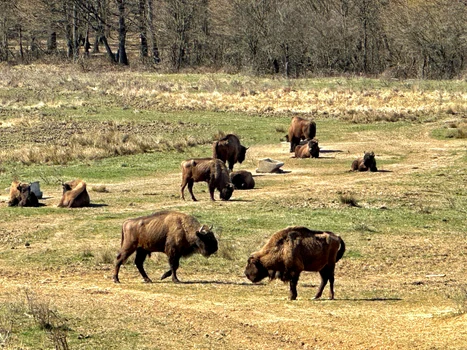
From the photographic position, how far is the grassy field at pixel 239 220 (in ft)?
40.2

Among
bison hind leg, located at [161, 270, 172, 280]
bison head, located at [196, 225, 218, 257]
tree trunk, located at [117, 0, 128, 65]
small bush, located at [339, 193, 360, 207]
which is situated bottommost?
small bush, located at [339, 193, 360, 207]

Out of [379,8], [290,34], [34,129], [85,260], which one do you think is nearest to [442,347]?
[85,260]

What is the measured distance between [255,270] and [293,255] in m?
0.74

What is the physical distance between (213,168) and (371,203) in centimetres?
433

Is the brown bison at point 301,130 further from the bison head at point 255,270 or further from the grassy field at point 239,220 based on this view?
the bison head at point 255,270

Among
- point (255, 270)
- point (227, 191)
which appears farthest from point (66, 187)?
point (255, 270)

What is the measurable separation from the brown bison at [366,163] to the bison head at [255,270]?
17.5 metres

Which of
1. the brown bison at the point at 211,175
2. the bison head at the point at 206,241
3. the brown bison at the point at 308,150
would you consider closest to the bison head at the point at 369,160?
the brown bison at the point at 308,150

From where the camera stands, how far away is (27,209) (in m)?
24.4

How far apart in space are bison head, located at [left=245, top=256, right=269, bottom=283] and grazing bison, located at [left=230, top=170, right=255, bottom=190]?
1316cm

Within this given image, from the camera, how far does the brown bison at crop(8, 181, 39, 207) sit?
24750mm

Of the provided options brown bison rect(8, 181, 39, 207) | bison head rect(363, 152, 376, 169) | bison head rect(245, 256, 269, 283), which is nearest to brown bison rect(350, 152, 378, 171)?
bison head rect(363, 152, 376, 169)

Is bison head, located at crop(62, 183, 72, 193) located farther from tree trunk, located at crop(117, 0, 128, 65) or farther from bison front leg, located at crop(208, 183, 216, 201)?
tree trunk, located at crop(117, 0, 128, 65)

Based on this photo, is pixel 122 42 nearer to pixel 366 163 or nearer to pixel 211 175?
pixel 366 163
